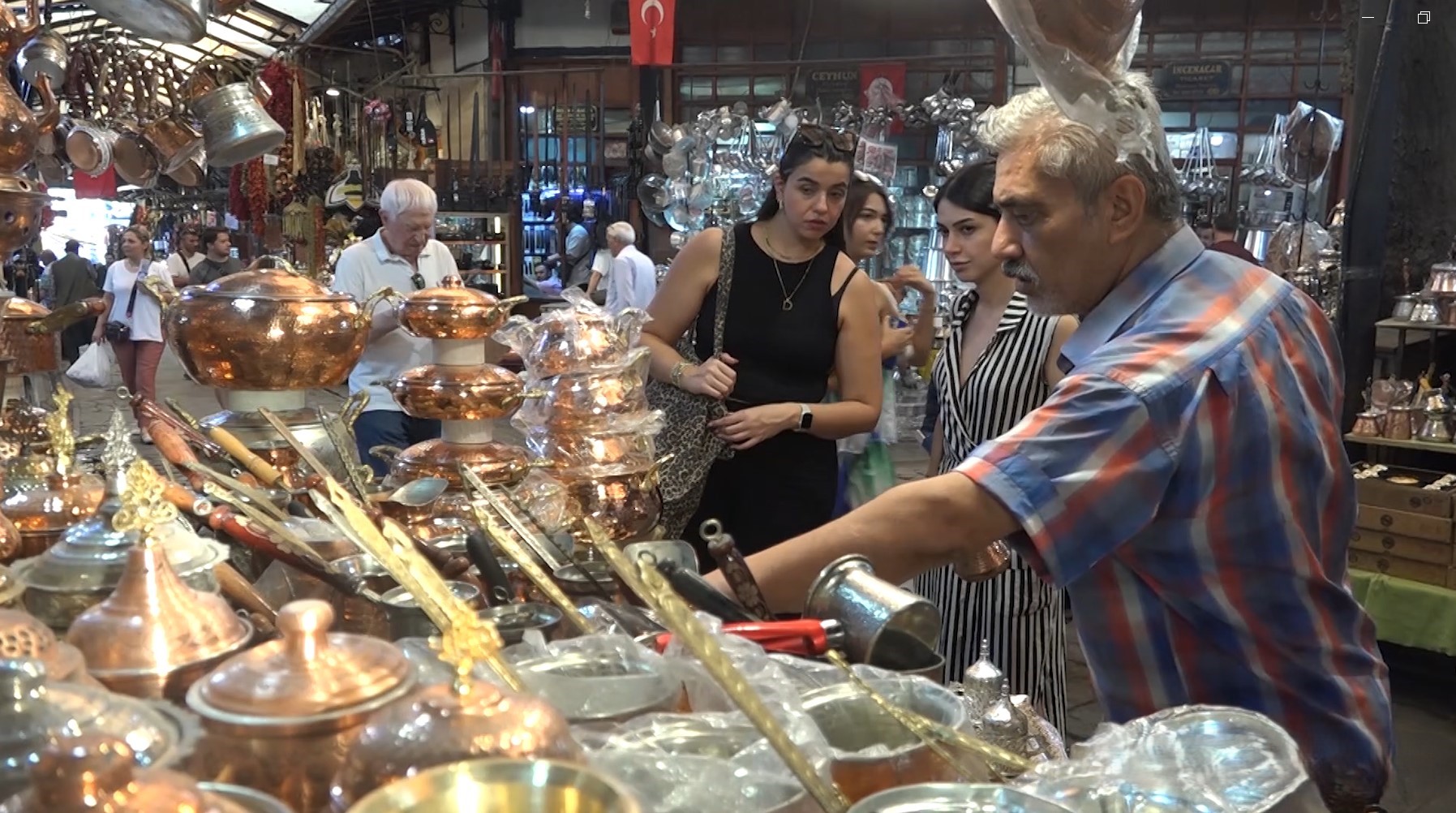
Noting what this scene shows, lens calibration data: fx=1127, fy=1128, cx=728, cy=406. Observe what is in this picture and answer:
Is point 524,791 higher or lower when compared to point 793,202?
lower

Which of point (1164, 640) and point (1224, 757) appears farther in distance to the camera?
point (1164, 640)

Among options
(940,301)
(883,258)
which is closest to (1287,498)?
(940,301)

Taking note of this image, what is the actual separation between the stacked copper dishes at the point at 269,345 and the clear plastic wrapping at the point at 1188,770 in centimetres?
117

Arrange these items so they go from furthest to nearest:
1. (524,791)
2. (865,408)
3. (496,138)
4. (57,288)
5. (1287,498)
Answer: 1. (496,138)
2. (57,288)
3. (865,408)
4. (1287,498)
5. (524,791)

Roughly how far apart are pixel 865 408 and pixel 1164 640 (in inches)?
50.8

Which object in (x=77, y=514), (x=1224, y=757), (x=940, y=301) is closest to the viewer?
(x=1224, y=757)

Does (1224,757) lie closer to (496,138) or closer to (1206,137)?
(1206,137)

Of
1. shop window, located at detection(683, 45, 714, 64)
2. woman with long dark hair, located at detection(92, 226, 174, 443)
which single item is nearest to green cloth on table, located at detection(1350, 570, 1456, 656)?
woman with long dark hair, located at detection(92, 226, 174, 443)

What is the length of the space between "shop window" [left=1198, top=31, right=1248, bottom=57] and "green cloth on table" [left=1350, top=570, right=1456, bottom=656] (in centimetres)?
680

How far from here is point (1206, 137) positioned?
29.5ft

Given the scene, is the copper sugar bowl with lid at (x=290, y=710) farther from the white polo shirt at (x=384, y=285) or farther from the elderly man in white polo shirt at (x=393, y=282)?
the white polo shirt at (x=384, y=285)

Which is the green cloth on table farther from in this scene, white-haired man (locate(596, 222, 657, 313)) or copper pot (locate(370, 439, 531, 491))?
white-haired man (locate(596, 222, 657, 313))

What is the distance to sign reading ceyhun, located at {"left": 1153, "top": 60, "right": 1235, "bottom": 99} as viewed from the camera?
29.9 feet

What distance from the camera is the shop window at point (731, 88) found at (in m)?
9.97
